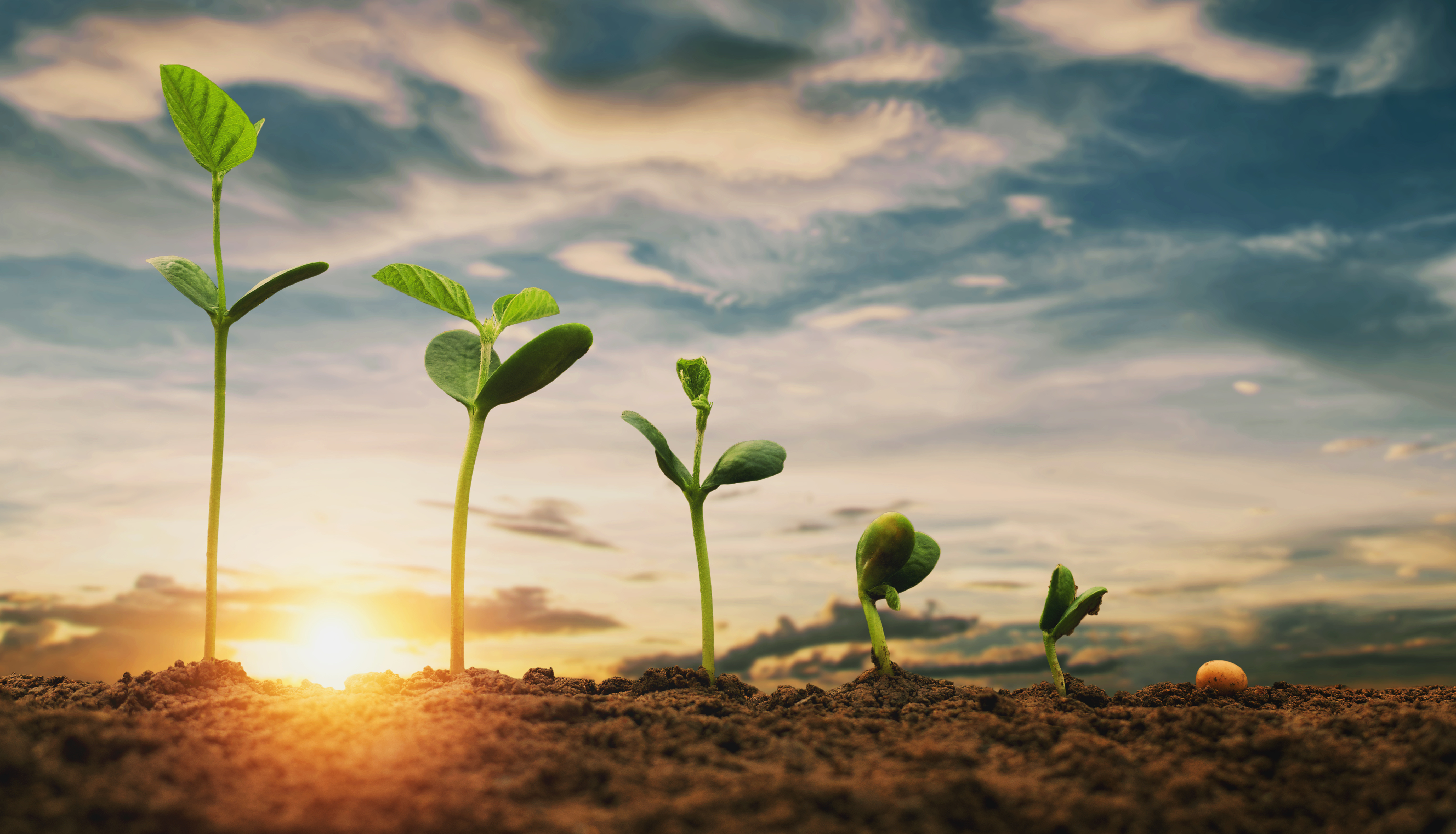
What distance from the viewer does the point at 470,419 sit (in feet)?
10.2

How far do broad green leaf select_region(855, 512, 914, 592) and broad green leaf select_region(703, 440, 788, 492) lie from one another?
1.42 feet

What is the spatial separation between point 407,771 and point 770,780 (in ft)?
2.56

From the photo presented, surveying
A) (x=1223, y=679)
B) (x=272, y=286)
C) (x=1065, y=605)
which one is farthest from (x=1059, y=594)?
(x=272, y=286)

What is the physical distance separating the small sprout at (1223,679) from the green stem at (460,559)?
2.94 meters

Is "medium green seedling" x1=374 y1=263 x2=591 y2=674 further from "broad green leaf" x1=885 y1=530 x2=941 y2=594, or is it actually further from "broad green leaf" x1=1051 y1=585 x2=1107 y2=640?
"broad green leaf" x1=1051 y1=585 x2=1107 y2=640

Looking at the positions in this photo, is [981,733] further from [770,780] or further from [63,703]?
[63,703]

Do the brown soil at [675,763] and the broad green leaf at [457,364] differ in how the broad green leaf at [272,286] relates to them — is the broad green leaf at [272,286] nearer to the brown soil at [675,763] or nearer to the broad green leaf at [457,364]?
the broad green leaf at [457,364]

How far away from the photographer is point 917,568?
3.28 meters

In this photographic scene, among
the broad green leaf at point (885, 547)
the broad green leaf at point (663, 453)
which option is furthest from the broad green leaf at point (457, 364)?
the broad green leaf at point (885, 547)

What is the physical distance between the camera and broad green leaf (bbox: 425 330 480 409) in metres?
3.21

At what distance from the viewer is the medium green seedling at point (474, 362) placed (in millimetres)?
2967

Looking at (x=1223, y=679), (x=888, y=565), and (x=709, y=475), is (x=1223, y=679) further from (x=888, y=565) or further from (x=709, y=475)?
(x=709, y=475)

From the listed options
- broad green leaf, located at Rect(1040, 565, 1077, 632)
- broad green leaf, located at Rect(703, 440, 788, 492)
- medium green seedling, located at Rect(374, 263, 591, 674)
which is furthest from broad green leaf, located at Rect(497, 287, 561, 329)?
broad green leaf, located at Rect(1040, 565, 1077, 632)

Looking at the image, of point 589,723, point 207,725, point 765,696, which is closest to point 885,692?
point 765,696
